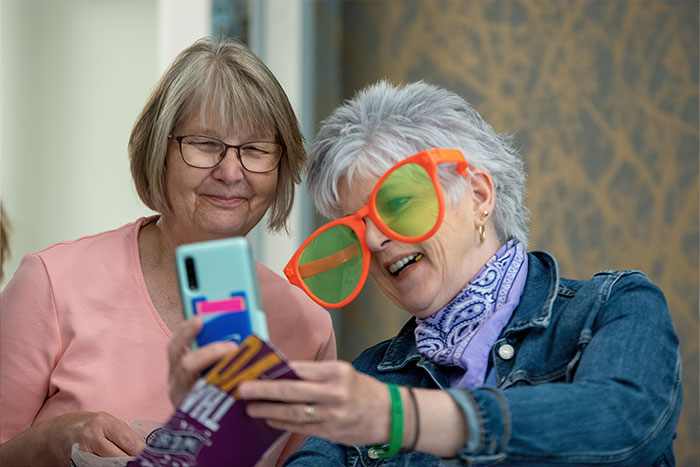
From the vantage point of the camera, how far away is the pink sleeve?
1.44m

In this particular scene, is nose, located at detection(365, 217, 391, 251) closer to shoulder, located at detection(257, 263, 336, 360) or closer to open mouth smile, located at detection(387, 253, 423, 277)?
open mouth smile, located at detection(387, 253, 423, 277)

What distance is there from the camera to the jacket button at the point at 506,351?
123 centimetres

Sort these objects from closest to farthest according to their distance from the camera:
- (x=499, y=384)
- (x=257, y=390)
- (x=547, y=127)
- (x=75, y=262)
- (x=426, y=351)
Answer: (x=257, y=390) < (x=499, y=384) < (x=426, y=351) < (x=75, y=262) < (x=547, y=127)

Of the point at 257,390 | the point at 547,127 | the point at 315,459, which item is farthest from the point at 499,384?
the point at 547,127

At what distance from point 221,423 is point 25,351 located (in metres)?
0.70

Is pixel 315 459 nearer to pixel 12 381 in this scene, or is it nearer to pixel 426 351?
pixel 426 351

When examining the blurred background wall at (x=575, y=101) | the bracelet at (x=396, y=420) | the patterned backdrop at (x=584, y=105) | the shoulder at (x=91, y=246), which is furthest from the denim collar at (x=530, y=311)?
the patterned backdrop at (x=584, y=105)

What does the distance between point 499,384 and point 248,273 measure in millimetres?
505

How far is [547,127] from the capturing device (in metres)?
3.78

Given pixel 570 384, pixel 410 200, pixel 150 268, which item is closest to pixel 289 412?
pixel 570 384

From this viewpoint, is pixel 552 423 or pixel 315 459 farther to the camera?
pixel 315 459

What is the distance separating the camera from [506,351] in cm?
123

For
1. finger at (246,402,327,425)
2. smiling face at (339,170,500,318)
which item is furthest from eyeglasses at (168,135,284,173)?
finger at (246,402,327,425)

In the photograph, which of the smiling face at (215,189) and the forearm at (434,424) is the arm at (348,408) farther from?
the smiling face at (215,189)
